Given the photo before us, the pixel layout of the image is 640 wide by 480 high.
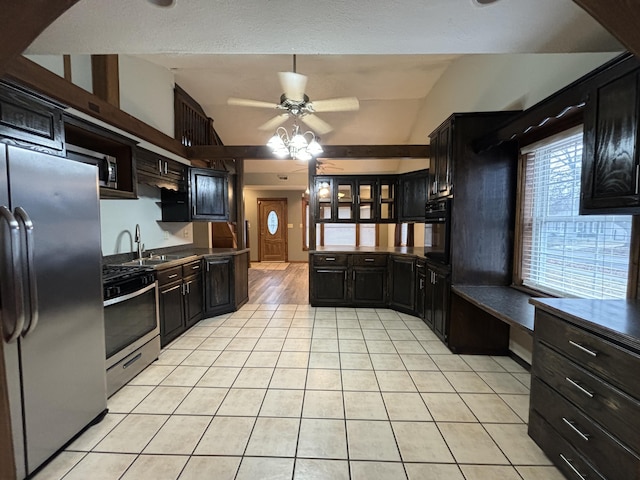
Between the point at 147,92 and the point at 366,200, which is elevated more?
the point at 147,92

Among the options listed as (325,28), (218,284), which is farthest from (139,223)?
(325,28)

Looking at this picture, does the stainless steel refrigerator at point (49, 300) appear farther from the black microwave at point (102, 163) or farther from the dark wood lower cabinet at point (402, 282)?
the dark wood lower cabinet at point (402, 282)

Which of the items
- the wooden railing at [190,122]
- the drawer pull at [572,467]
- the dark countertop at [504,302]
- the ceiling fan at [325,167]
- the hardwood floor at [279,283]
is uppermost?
the wooden railing at [190,122]

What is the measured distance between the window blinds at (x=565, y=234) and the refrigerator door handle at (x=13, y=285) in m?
3.30

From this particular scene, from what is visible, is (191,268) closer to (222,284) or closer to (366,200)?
(222,284)

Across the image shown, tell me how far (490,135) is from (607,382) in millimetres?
2094

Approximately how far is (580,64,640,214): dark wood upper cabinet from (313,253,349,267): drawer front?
3097mm

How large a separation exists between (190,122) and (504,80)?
14.5ft

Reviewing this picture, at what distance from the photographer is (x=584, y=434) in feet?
4.51

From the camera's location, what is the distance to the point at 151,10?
1412 mm

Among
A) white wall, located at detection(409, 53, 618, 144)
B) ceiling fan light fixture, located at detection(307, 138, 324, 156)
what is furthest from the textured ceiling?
ceiling fan light fixture, located at detection(307, 138, 324, 156)

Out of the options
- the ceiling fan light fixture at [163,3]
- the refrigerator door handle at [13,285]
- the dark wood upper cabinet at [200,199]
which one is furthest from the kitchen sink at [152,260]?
the ceiling fan light fixture at [163,3]

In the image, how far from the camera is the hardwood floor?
17.0ft

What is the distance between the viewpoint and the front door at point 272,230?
9.70m
